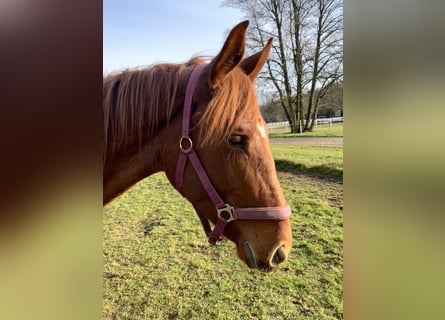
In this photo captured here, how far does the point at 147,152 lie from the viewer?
0.89 m

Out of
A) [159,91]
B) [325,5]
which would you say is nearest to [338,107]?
[325,5]

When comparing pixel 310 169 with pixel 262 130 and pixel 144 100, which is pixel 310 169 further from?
pixel 144 100

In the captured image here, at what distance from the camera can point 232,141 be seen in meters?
0.82

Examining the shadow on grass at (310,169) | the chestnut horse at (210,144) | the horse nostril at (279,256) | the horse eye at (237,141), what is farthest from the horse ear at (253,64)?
the horse nostril at (279,256)

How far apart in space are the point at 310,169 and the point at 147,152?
63cm

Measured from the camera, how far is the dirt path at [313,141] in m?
0.97

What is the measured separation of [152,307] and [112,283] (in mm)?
206

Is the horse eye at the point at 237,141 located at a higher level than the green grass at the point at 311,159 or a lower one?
higher

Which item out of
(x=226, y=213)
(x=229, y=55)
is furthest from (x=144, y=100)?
(x=226, y=213)

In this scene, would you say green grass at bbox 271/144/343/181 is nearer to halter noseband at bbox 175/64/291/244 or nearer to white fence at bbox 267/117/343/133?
white fence at bbox 267/117/343/133

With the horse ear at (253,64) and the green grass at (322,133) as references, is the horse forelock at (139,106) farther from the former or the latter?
the green grass at (322,133)
